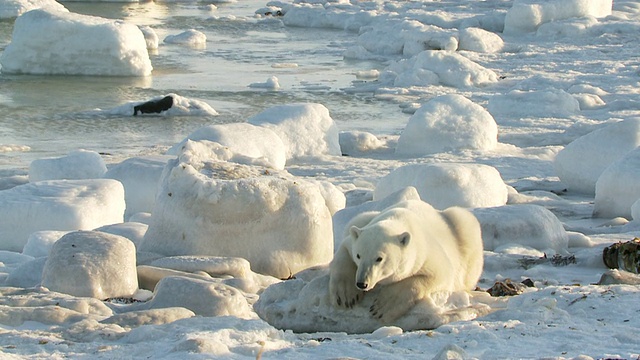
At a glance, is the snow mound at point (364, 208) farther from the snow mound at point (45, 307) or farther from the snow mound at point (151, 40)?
the snow mound at point (151, 40)

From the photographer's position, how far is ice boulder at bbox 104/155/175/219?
921 cm

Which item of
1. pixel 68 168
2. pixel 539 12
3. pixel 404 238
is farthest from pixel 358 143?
pixel 539 12

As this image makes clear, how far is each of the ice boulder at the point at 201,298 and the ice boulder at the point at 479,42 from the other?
62.9ft

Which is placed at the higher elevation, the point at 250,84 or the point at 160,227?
the point at 160,227

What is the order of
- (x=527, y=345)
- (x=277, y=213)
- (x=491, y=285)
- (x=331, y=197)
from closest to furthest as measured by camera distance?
(x=527, y=345) < (x=491, y=285) < (x=277, y=213) < (x=331, y=197)

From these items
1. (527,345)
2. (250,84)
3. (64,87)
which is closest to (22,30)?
(64,87)

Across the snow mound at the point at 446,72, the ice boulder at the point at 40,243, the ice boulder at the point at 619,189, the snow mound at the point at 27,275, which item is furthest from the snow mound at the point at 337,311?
the snow mound at the point at 446,72

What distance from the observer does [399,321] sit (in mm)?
4570

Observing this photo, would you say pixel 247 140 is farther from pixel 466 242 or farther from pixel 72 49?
pixel 72 49

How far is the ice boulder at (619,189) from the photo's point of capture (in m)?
9.22

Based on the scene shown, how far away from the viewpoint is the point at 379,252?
4.38 m

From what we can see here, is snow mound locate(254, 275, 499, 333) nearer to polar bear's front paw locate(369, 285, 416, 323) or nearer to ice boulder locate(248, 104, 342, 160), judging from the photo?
polar bear's front paw locate(369, 285, 416, 323)

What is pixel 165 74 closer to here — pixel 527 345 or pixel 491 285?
pixel 491 285

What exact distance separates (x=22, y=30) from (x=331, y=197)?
42.7 ft
